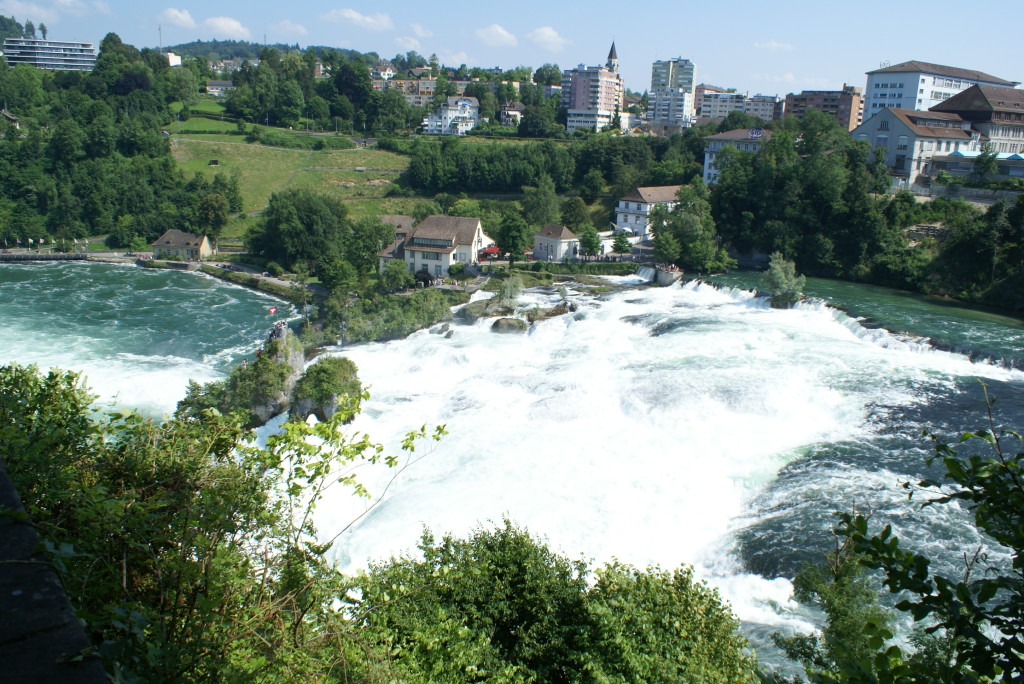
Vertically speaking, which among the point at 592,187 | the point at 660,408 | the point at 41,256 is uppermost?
the point at 592,187

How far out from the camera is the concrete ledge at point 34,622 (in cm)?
249

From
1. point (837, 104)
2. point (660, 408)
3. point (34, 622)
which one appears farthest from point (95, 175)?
point (837, 104)

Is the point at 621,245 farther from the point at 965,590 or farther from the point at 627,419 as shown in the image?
the point at 965,590

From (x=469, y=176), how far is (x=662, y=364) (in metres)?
47.1

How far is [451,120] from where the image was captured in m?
92.5

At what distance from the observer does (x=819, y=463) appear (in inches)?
753

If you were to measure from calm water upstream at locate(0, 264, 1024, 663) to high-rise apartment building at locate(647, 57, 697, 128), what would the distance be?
235 ft

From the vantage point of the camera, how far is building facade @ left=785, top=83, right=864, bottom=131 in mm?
97250

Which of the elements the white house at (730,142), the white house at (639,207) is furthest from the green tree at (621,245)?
the white house at (730,142)

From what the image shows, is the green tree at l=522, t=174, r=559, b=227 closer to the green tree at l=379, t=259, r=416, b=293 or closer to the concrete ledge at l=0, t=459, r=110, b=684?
the green tree at l=379, t=259, r=416, b=293

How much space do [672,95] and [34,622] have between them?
141 m

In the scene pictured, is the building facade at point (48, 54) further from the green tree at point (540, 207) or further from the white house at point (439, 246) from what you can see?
the white house at point (439, 246)

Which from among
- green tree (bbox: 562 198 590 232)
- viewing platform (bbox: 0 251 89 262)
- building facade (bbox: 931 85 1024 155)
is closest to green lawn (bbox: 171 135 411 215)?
viewing platform (bbox: 0 251 89 262)

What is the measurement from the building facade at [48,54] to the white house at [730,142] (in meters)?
129
